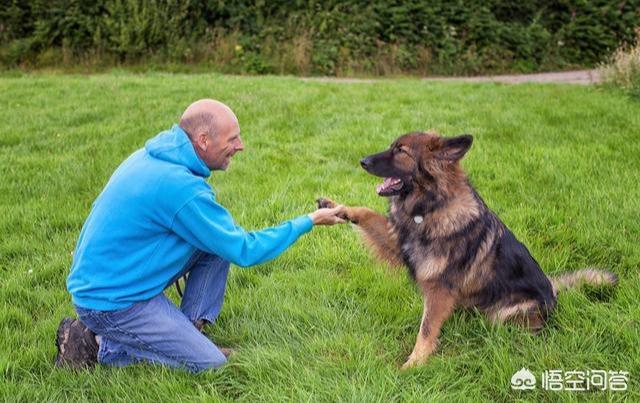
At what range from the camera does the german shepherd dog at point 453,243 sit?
3209 millimetres

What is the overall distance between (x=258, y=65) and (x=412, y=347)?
452 inches

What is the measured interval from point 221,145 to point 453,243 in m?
1.47

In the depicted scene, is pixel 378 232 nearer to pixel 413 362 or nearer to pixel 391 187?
pixel 391 187

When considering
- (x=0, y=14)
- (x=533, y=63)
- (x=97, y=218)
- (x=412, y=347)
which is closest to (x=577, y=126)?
(x=412, y=347)

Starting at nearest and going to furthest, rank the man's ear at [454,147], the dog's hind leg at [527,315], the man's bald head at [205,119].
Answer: the man's bald head at [205,119] → the man's ear at [454,147] → the dog's hind leg at [527,315]

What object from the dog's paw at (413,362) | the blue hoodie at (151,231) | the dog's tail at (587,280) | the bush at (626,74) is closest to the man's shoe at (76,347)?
the blue hoodie at (151,231)

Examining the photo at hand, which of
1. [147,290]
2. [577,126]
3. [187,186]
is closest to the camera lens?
[187,186]

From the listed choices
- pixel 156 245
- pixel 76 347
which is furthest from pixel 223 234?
pixel 76 347

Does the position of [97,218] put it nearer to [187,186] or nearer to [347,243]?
[187,186]

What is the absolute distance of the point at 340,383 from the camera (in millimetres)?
2721

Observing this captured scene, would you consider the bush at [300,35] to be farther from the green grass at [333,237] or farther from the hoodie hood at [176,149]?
the hoodie hood at [176,149]

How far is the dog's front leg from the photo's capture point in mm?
3004

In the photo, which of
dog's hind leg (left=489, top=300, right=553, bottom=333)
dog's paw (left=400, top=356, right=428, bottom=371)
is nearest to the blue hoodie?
dog's paw (left=400, top=356, right=428, bottom=371)

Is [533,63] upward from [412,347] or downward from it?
downward
